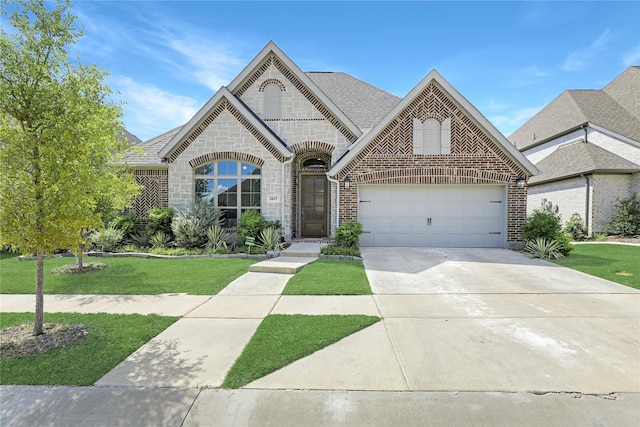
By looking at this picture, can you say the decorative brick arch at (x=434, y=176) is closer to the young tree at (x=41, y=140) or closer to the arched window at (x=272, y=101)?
the arched window at (x=272, y=101)

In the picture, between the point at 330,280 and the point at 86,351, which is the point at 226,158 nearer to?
the point at 330,280

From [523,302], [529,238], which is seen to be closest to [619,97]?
[529,238]

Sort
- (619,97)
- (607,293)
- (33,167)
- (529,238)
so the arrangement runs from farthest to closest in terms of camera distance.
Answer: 1. (619,97)
2. (529,238)
3. (607,293)
4. (33,167)

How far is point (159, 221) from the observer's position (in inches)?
452

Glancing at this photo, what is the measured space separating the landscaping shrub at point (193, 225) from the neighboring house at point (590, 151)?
59.9 ft

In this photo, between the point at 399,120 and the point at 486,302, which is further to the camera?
the point at 399,120

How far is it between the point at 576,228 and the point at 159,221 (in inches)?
774

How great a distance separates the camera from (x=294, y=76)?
12719 millimetres

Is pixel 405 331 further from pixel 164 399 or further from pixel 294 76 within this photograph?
pixel 294 76

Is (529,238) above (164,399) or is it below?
above

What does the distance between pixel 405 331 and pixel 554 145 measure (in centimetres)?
2443

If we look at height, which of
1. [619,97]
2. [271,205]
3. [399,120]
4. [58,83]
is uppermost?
[619,97]

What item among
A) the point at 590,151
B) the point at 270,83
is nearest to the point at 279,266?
the point at 270,83

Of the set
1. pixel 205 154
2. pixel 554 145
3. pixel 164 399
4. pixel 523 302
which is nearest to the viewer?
pixel 164 399
